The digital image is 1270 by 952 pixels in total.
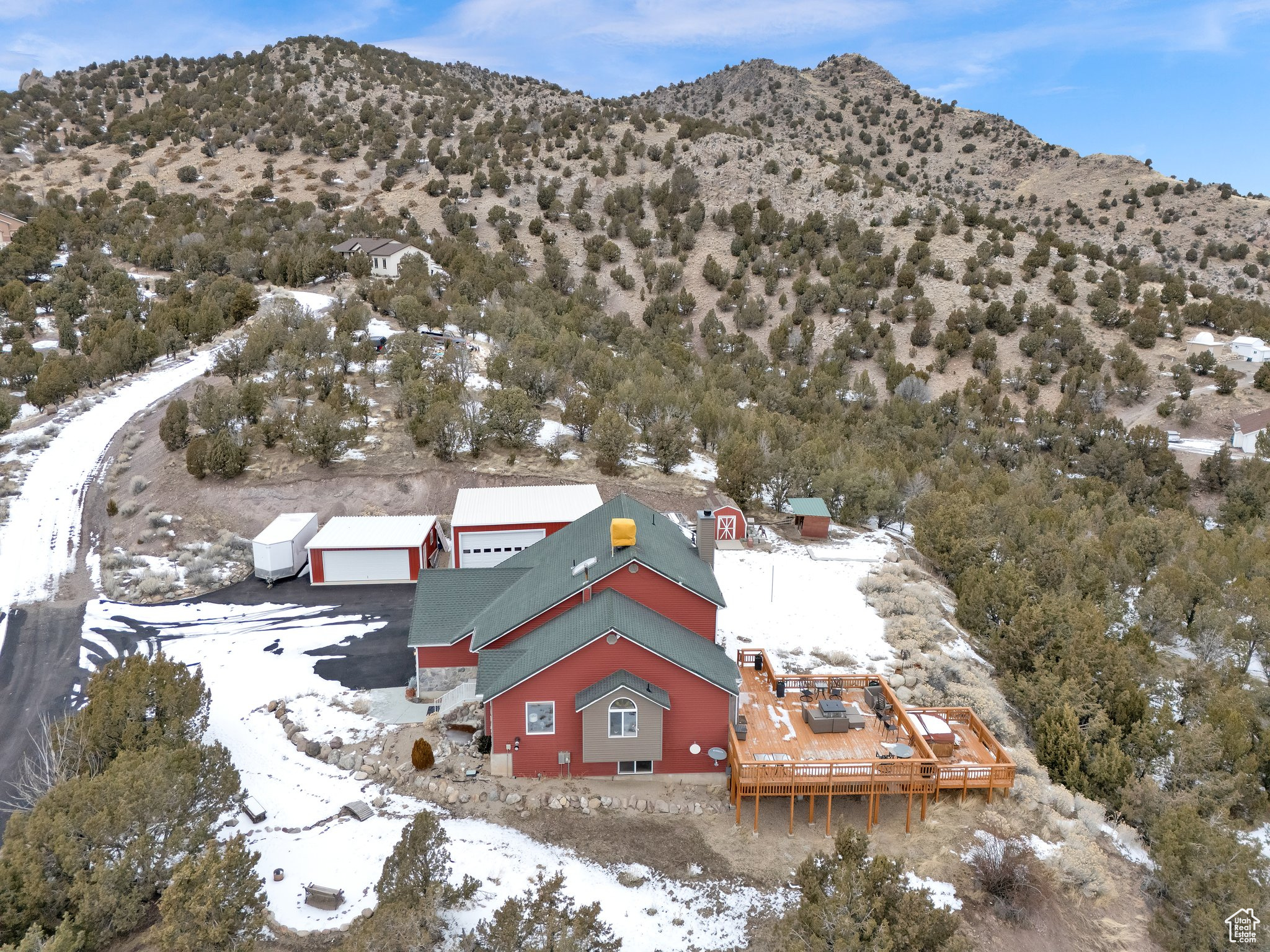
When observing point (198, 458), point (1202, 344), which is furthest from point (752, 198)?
point (198, 458)

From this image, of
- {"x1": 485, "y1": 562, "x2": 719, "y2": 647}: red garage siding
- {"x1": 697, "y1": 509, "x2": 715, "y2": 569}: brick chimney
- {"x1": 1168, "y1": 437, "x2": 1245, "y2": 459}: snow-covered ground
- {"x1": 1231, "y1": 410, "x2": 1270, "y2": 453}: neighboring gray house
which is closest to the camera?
{"x1": 485, "y1": 562, "x2": 719, "y2": 647}: red garage siding

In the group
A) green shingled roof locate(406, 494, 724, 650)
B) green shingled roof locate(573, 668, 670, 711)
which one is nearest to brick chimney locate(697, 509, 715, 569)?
green shingled roof locate(406, 494, 724, 650)

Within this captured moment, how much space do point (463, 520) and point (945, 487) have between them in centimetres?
2559

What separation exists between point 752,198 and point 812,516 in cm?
5808

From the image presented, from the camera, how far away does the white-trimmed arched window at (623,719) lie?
16453mm

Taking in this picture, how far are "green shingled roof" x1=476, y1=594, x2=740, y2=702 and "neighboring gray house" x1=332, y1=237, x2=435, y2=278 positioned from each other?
53.3 meters

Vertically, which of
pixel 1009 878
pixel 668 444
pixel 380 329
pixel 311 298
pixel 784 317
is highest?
pixel 311 298

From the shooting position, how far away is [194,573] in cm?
2809

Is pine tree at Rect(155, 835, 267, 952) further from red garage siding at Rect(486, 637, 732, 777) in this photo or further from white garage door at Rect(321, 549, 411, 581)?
white garage door at Rect(321, 549, 411, 581)

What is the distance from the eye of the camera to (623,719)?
54.3ft

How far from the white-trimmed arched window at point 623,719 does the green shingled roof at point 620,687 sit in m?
0.40

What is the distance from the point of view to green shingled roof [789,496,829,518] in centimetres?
3438

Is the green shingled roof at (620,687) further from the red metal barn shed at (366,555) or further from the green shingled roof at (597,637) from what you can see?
the red metal barn shed at (366,555)

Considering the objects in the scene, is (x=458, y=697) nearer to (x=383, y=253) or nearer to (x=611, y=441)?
(x=611, y=441)
